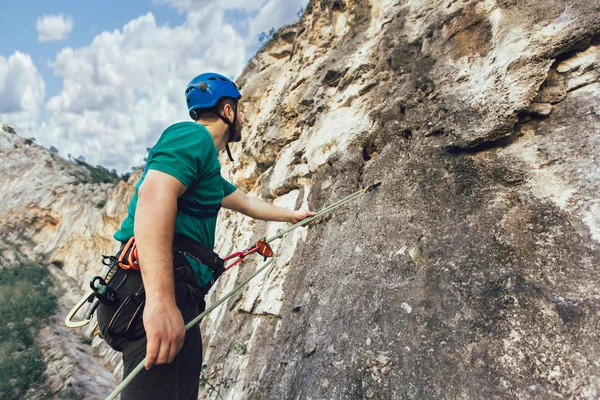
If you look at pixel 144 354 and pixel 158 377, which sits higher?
pixel 144 354

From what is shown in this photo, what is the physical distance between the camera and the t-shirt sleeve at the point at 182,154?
1854 mm

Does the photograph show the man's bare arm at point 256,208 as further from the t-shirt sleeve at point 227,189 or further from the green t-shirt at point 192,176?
the green t-shirt at point 192,176

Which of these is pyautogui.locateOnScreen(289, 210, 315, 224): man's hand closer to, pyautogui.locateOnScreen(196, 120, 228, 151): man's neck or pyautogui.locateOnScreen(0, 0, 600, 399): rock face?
pyautogui.locateOnScreen(0, 0, 600, 399): rock face

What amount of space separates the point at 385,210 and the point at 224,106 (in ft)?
6.06

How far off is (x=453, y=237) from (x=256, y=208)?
5.92 feet

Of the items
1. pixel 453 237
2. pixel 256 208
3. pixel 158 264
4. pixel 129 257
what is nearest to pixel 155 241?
pixel 158 264

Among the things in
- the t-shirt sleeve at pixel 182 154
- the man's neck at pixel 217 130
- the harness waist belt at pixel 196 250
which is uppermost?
the man's neck at pixel 217 130

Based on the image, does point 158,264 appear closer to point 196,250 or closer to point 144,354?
point 196,250

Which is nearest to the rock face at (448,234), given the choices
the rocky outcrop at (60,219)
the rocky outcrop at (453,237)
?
the rocky outcrop at (453,237)

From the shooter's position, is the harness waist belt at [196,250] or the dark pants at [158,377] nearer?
the dark pants at [158,377]

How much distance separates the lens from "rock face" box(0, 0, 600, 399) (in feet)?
7.34

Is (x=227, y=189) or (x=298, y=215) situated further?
(x=298, y=215)

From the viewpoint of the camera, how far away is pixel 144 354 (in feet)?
6.61

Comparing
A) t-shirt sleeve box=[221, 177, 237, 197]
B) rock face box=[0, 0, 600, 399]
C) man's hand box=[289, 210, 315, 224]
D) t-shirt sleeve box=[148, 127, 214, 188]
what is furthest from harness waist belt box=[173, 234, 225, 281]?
man's hand box=[289, 210, 315, 224]
